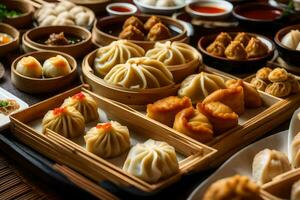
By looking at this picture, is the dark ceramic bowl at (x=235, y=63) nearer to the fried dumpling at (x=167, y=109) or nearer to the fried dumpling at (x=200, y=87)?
the fried dumpling at (x=200, y=87)

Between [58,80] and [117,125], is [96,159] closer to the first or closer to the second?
[117,125]

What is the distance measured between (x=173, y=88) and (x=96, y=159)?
78cm

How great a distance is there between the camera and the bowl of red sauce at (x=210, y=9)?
147 inches

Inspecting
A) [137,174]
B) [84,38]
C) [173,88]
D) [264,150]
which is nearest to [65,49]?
[84,38]

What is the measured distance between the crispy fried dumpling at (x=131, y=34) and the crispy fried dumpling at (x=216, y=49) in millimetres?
473

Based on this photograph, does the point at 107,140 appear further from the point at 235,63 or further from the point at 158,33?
the point at 158,33

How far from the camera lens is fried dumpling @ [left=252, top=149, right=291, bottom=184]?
6.85 ft

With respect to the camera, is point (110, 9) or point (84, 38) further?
point (110, 9)

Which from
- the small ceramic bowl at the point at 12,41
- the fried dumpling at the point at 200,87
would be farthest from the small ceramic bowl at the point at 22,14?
the fried dumpling at the point at 200,87

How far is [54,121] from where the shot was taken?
2396mm

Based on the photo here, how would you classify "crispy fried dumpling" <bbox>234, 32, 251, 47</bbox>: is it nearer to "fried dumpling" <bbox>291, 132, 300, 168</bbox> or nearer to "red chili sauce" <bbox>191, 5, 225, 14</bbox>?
"red chili sauce" <bbox>191, 5, 225, 14</bbox>

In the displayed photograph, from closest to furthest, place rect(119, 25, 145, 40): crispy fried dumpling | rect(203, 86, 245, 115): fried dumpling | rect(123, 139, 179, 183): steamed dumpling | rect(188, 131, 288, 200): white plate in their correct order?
rect(188, 131, 288, 200): white plate
rect(123, 139, 179, 183): steamed dumpling
rect(203, 86, 245, 115): fried dumpling
rect(119, 25, 145, 40): crispy fried dumpling

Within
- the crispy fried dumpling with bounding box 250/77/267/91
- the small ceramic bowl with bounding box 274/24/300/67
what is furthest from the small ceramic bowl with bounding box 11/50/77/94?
the small ceramic bowl with bounding box 274/24/300/67

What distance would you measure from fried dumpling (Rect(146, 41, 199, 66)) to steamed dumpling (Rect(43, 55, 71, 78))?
501 mm
